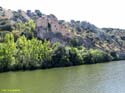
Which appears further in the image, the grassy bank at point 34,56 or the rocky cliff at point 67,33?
the rocky cliff at point 67,33

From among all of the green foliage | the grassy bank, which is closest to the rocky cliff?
the grassy bank

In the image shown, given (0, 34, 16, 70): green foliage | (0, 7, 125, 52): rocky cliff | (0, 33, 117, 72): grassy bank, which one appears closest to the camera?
(0, 34, 16, 70): green foliage

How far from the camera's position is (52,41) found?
111 metres

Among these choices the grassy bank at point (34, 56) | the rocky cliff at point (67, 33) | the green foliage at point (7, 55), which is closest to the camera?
the green foliage at point (7, 55)

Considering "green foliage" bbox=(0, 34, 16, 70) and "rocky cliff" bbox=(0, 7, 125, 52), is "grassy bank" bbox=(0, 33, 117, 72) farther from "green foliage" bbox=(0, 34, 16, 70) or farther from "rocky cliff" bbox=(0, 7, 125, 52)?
"rocky cliff" bbox=(0, 7, 125, 52)

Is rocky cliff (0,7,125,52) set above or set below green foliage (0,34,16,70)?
above

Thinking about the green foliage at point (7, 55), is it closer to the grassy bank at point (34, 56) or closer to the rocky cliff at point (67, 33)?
the grassy bank at point (34, 56)

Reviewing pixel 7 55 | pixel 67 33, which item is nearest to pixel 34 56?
pixel 7 55

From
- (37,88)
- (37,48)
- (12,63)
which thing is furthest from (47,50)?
(37,88)

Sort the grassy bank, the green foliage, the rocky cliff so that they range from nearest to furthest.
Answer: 1. the green foliage
2. the grassy bank
3. the rocky cliff

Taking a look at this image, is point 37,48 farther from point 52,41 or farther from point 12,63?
point 52,41

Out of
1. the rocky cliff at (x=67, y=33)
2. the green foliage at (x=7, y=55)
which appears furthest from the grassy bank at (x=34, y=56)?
the rocky cliff at (x=67, y=33)

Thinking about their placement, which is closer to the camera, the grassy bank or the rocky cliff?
the grassy bank

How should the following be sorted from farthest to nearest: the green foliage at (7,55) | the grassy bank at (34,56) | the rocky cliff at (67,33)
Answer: the rocky cliff at (67,33) < the grassy bank at (34,56) < the green foliage at (7,55)
